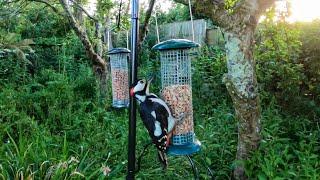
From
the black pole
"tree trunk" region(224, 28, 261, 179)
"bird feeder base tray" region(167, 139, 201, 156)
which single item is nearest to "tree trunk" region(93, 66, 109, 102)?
"tree trunk" region(224, 28, 261, 179)

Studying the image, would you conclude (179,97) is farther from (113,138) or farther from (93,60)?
(93,60)

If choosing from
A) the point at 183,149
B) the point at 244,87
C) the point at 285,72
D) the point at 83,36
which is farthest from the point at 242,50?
the point at 83,36

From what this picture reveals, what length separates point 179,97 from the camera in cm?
249

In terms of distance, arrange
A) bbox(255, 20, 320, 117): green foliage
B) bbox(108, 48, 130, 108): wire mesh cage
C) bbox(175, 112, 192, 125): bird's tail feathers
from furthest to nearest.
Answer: bbox(255, 20, 320, 117): green foliage → bbox(108, 48, 130, 108): wire mesh cage → bbox(175, 112, 192, 125): bird's tail feathers

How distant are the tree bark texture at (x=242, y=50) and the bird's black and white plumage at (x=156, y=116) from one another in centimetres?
77

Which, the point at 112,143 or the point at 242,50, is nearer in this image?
the point at 242,50

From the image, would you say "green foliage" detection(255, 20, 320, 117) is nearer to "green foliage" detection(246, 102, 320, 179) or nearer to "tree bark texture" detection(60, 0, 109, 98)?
"green foliage" detection(246, 102, 320, 179)

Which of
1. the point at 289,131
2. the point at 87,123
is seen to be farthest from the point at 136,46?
the point at 87,123

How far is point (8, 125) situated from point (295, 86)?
3.46 m

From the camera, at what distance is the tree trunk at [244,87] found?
2.79 m

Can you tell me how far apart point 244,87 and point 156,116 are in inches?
35.7

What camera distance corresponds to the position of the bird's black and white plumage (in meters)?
2.23

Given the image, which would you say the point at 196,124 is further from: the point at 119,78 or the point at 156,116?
the point at 156,116

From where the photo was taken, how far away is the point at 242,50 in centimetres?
279
